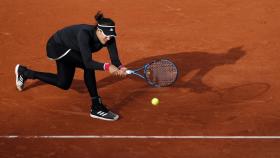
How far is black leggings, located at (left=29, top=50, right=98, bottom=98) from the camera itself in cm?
875

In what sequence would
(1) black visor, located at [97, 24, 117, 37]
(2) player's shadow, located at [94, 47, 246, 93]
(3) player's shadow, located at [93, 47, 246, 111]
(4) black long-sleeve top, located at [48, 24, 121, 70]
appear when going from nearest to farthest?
1. (1) black visor, located at [97, 24, 117, 37]
2. (4) black long-sleeve top, located at [48, 24, 121, 70]
3. (3) player's shadow, located at [93, 47, 246, 111]
4. (2) player's shadow, located at [94, 47, 246, 93]

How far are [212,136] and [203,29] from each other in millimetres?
4955

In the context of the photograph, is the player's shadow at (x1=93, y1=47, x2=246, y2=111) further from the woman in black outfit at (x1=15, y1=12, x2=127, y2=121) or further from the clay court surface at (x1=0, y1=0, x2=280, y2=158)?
the woman in black outfit at (x1=15, y1=12, x2=127, y2=121)

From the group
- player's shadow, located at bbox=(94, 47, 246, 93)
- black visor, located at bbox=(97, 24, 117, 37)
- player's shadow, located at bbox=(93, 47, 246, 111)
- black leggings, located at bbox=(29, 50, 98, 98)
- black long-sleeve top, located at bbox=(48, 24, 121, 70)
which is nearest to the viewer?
black visor, located at bbox=(97, 24, 117, 37)

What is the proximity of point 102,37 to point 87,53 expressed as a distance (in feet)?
1.06

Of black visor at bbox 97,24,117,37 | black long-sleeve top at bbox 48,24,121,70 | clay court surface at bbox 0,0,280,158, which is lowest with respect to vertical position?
clay court surface at bbox 0,0,280,158

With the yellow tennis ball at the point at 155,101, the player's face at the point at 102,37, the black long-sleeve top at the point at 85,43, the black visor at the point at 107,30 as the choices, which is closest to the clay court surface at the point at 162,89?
the yellow tennis ball at the point at 155,101

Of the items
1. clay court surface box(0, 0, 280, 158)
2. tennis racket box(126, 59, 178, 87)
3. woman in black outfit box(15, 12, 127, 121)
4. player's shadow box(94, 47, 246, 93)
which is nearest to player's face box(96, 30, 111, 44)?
woman in black outfit box(15, 12, 127, 121)

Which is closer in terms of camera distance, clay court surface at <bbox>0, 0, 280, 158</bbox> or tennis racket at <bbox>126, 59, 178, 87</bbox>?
clay court surface at <bbox>0, 0, 280, 158</bbox>

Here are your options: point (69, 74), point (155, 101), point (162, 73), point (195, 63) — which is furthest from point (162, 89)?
point (69, 74)

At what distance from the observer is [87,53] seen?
819cm

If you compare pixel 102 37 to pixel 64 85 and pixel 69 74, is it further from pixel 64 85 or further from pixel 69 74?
pixel 64 85

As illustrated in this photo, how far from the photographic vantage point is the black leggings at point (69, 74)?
28.7 feet

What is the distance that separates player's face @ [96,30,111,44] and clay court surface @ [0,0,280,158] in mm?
1390
